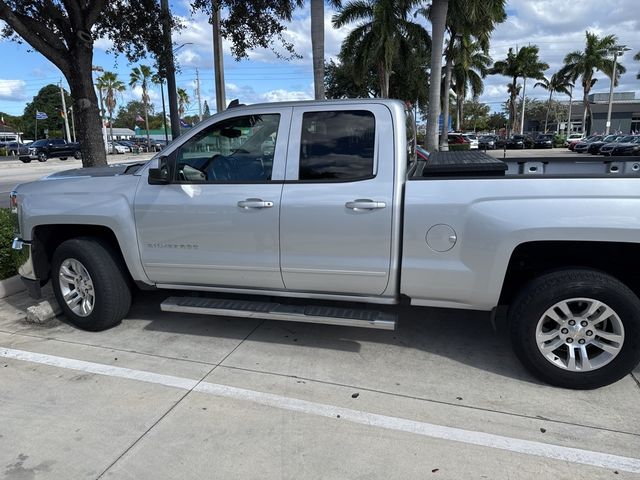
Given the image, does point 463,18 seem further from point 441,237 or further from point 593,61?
point 593,61

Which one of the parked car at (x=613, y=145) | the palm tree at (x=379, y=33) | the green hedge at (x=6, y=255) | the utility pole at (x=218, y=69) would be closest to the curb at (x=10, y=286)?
the green hedge at (x=6, y=255)

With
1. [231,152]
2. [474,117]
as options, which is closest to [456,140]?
[231,152]

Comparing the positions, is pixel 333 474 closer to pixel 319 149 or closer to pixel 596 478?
pixel 596 478

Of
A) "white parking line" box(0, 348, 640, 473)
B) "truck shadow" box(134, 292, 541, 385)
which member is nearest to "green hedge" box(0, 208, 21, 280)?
"truck shadow" box(134, 292, 541, 385)

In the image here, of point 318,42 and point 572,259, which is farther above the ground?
point 318,42

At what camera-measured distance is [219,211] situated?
12.8ft

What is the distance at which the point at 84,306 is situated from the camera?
4.53m

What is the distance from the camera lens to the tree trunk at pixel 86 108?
24.6ft

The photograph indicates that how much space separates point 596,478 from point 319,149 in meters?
2.71

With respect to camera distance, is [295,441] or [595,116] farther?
[595,116]

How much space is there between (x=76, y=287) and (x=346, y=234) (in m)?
2.61

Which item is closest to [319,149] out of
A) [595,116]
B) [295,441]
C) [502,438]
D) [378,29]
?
[295,441]

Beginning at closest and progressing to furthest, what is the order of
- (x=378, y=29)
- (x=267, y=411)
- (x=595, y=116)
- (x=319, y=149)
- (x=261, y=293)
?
1. (x=267, y=411)
2. (x=319, y=149)
3. (x=261, y=293)
4. (x=378, y=29)
5. (x=595, y=116)

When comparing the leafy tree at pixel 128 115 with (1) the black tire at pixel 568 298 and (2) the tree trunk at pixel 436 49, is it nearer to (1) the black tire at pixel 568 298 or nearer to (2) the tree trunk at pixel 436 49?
(2) the tree trunk at pixel 436 49
